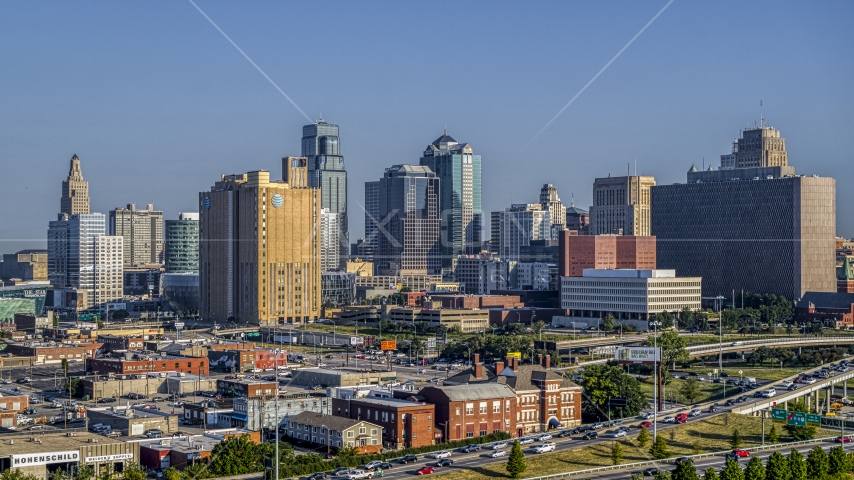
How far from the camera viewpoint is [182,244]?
188750 millimetres

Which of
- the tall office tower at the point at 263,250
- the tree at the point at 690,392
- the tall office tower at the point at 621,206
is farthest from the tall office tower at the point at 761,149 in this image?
the tree at the point at 690,392

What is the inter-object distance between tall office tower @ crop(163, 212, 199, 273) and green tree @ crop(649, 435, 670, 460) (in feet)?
466

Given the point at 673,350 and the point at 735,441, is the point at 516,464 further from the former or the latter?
the point at 673,350

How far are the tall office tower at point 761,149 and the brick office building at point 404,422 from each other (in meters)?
120

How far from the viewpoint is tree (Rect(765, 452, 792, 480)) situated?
46219 mm

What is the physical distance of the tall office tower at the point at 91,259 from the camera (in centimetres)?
17350

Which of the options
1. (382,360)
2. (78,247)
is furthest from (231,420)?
(78,247)

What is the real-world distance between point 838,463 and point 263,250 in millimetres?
89991

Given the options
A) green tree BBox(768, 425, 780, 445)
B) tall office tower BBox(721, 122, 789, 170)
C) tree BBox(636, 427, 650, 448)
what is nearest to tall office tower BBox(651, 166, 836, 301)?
tall office tower BBox(721, 122, 789, 170)

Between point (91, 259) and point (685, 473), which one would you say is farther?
Answer: point (91, 259)

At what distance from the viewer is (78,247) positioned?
176m

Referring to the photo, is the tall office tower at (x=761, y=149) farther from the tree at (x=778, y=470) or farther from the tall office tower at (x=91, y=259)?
the tree at (x=778, y=470)

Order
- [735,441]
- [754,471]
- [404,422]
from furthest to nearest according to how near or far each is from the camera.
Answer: [404,422] < [735,441] < [754,471]

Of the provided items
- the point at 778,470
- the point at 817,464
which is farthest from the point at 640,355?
the point at 778,470
